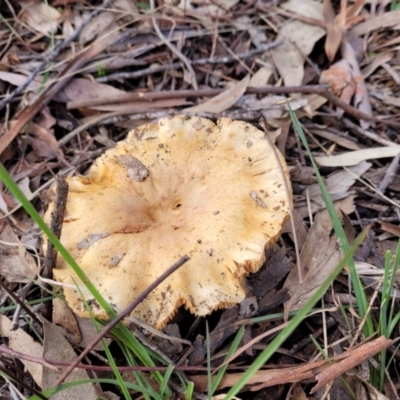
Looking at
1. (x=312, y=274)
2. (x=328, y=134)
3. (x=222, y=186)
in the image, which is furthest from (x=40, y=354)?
(x=328, y=134)

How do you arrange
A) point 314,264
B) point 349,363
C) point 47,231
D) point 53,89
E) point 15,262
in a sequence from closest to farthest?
point 47,231 < point 349,363 < point 314,264 < point 15,262 < point 53,89

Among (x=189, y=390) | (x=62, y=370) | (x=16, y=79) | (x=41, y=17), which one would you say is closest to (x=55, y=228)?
(x=62, y=370)

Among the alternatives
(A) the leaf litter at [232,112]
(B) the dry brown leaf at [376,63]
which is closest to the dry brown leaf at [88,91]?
(A) the leaf litter at [232,112]

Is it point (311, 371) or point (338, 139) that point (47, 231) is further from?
point (338, 139)

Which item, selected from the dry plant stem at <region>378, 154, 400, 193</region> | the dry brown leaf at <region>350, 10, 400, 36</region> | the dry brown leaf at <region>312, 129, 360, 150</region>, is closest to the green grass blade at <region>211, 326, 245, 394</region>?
the dry plant stem at <region>378, 154, 400, 193</region>

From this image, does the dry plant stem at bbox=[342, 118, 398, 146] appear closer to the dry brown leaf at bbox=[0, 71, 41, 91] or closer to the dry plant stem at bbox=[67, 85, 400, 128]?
the dry plant stem at bbox=[67, 85, 400, 128]

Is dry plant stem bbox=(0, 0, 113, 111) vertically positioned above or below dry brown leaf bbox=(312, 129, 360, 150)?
above

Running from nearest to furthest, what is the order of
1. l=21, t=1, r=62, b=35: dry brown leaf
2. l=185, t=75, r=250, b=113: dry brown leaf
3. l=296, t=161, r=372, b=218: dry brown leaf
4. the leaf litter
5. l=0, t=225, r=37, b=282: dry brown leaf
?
the leaf litter < l=0, t=225, r=37, b=282: dry brown leaf < l=296, t=161, r=372, b=218: dry brown leaf < l=185, t=75, r=250, b=113: dry brown leaf < l=21, t=1, r=62, b=35: dry brown leaf
